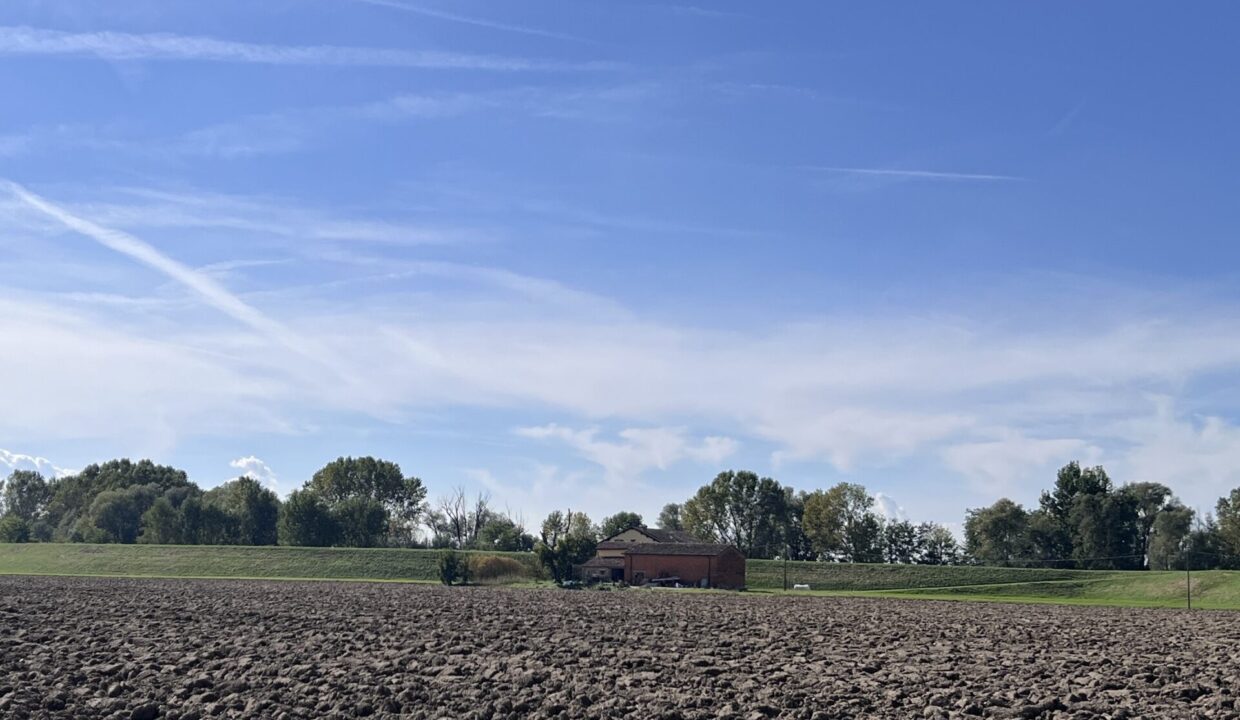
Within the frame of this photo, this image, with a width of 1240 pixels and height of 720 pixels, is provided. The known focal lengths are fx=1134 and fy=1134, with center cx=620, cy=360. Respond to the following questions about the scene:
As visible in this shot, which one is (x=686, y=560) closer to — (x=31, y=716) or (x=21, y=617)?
(x=21, y=617)

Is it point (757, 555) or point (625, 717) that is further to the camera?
point (757, 555)

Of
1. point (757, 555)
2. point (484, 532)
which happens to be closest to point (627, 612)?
point (484, 532)

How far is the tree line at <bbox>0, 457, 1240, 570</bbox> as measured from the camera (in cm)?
12544

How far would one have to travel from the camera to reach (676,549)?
94.2 m

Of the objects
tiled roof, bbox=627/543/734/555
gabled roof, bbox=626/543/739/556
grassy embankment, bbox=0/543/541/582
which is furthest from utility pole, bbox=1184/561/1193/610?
grassy embankment, bbox=0/543/541/582

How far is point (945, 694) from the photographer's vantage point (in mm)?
21250

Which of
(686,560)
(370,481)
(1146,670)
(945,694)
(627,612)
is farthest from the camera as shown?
(370,481)

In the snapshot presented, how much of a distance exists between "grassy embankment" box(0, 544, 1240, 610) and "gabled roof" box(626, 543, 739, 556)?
5.20m

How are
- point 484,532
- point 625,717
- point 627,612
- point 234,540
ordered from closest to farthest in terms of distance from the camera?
point 625,717 → point 627,612 → point 484,532 → point 234,540

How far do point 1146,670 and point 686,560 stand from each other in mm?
67842

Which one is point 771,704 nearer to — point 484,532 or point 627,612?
point 627,612

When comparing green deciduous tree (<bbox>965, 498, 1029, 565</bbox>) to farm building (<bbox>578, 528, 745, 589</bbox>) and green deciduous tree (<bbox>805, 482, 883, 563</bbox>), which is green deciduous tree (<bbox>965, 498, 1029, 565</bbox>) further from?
farm building (<bbox>578, 528, 745, 589</bbox>)

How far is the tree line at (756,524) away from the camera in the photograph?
125 m

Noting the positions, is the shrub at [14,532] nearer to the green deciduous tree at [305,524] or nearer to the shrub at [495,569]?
the green deciduous tree at [305,524]
